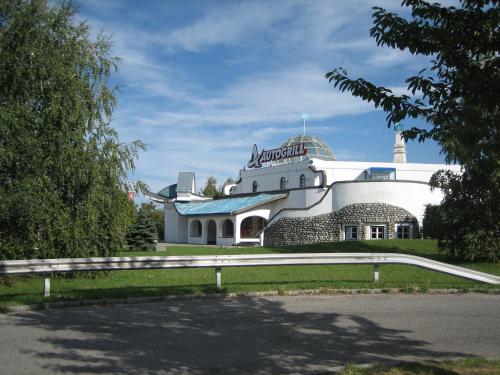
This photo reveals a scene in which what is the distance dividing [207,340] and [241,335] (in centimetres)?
56

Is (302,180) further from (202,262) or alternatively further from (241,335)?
(241,335)

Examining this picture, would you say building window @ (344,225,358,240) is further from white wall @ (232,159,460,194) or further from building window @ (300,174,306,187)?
building window @ (300,174,306,187)

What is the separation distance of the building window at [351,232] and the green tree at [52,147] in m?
26.2

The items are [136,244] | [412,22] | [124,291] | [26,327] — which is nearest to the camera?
[412,22]

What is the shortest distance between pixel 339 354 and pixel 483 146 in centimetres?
305

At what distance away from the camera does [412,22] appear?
5.93m

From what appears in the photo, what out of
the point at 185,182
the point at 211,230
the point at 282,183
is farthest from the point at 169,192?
the point at 282,183

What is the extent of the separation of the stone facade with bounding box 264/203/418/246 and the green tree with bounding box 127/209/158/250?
966 centimetres

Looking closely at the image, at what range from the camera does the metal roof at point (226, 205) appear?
146ft

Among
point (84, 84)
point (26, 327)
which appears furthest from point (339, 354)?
point (84, 84)

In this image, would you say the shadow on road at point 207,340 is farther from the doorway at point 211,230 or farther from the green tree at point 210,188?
the green tree at point 210,188

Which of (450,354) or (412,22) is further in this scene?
(450,354)

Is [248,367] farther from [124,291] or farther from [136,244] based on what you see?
[136,244]

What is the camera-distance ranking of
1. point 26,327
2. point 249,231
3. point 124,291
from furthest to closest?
point 249,231
point 124,291
point 26,327
